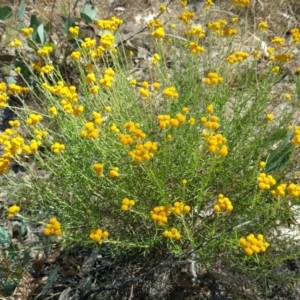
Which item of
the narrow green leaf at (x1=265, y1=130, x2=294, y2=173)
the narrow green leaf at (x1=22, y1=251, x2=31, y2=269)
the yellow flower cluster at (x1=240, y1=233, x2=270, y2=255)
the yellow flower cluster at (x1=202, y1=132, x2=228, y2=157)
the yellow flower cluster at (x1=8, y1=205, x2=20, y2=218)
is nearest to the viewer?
the yellow flower cluster at (x1=240, y1=233, x2=270, y2=255)

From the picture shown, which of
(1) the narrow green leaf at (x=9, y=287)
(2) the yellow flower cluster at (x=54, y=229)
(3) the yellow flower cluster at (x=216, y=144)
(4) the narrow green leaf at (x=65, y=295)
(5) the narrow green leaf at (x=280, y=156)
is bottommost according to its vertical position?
(1) the narrow green leaf at (x=9, y=287)

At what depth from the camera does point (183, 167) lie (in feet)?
6.44

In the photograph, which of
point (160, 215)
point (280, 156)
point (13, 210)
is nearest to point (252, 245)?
point (160, 215)

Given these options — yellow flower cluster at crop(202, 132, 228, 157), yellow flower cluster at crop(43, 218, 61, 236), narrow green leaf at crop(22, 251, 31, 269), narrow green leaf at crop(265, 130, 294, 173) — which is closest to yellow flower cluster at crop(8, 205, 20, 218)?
yellow flower cluster at crop(43, 218, 61, 236)

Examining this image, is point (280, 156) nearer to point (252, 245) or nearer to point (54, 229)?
point (252, 245)

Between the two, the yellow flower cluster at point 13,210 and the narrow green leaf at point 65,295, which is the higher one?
the yellow flower cluster at point 13,210

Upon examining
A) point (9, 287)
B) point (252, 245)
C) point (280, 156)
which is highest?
point (252, 245)

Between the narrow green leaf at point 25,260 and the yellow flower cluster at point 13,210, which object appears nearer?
the yellow flower cluster at point 13,210

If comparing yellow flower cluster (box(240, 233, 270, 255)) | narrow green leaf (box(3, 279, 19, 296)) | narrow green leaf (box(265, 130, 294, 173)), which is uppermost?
yellow flower cluster (box(240, 233, 270, 255))

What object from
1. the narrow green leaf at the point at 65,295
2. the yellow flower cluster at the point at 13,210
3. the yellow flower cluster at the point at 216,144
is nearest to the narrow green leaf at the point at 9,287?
the narrow green leaf at the point at 65,295

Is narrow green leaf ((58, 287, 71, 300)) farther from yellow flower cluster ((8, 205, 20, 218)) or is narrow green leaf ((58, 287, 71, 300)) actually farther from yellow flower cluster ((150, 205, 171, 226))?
yellow flower cluster ((150, 205, 171, 226))

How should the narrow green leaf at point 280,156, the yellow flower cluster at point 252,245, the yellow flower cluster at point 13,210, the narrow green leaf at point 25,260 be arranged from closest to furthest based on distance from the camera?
the yellow flower cluster at point 252,245
the yellow flower cluster at point 13,210
the narrow green leaf at point 280,156
the narrow green leaf at point 25,260

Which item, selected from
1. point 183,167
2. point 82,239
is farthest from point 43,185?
point 183,167

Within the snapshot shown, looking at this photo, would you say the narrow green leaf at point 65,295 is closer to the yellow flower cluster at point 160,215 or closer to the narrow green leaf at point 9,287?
the narrow green leaf at point 9,287
